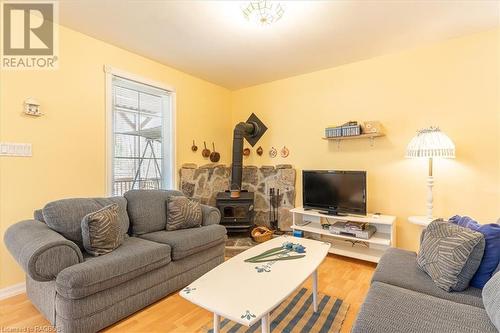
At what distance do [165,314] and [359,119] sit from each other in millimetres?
3150

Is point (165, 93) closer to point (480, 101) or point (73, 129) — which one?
point (73, 129)

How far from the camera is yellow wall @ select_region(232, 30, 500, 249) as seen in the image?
262cm

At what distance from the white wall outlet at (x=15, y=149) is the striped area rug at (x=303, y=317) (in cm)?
223

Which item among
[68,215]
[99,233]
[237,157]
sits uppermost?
[237,157]

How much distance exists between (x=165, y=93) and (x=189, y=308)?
2.77 metres

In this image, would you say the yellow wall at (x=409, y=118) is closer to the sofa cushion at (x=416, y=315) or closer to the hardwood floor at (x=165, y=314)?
the hardwood floor at (x=165, y=314)

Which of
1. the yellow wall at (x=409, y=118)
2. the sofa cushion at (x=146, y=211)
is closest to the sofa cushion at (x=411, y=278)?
the yellow wall at (x=409, y=118)

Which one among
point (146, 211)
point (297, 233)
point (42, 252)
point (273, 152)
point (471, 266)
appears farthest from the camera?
point (273, 152)

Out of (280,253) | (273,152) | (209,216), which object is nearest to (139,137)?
(209,216)

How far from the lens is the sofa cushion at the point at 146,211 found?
255 cm

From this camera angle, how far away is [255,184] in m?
4.31

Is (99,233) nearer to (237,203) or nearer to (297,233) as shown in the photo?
(237,203)

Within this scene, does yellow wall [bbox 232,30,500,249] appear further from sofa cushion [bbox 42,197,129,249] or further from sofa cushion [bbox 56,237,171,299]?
sofa cushion [bbox 42,197,129,249]

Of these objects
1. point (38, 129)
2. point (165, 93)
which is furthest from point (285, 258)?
point (165, 93)
